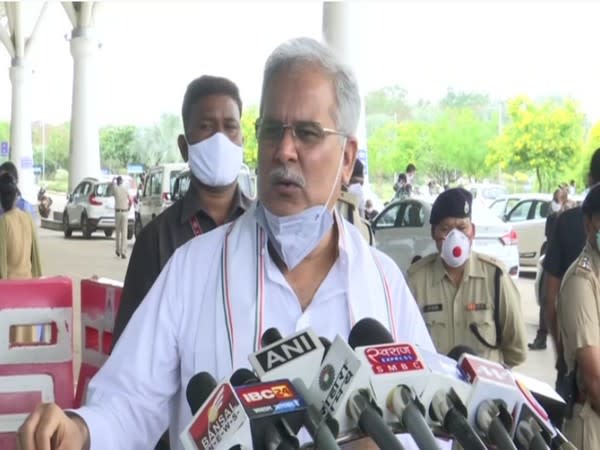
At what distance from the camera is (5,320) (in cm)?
502

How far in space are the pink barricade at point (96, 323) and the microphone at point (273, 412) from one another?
373 centimetres

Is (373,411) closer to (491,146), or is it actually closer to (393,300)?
(393,300)

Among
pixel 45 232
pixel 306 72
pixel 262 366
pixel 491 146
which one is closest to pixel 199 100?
pixel 306 72

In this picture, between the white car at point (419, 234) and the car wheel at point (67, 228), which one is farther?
the car wheel at point (67, 228)

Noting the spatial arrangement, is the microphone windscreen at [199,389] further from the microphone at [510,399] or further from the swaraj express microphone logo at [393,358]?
the microphone at [510,399]

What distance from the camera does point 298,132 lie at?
7.04 ft

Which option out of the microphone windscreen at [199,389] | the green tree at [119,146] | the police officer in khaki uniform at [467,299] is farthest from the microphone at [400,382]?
the green tree at [119,146]

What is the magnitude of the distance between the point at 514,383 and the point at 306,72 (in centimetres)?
91

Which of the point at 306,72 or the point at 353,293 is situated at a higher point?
the point at 306,72

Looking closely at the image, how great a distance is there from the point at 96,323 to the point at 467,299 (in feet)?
6.95

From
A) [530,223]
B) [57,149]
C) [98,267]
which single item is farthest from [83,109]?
[57,149]

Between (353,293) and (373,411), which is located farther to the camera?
(353,293)

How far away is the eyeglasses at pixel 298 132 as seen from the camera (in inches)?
84.4

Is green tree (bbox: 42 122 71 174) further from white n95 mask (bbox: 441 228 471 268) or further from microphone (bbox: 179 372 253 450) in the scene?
microphone (bbox: 179 372 253 450)
